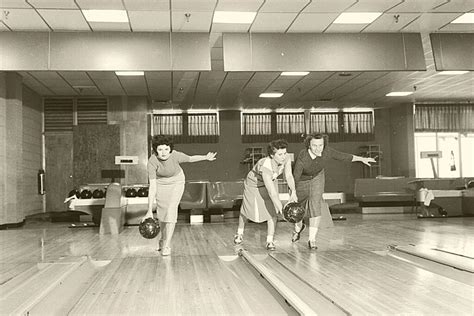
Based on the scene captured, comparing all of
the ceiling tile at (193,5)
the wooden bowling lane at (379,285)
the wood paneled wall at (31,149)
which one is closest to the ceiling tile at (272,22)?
the ceiling tile at (193,5)

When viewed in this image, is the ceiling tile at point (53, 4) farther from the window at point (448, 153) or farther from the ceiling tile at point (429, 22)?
the window at point (448, 153)

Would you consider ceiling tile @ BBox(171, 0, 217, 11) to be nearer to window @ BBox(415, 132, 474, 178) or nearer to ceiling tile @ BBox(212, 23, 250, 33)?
ceiling tile @ BBox(212, 23, 250, 33)

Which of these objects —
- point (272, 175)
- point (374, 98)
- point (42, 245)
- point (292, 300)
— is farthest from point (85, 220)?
point (292, 300)

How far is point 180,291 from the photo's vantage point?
13.4ft

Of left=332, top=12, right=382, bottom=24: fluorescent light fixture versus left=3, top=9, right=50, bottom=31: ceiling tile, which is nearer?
left=3, top=9, right=50, bottom=31: ceiling tile

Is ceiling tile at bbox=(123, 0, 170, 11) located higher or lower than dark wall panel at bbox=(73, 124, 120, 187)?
higher

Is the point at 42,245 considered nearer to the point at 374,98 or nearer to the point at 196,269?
the point at 196,269

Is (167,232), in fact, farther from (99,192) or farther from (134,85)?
(134,85)

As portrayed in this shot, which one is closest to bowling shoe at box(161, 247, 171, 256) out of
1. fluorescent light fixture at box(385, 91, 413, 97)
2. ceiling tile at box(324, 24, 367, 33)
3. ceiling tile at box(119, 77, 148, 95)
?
ceiling tile at box(324, 24, 367, 33)

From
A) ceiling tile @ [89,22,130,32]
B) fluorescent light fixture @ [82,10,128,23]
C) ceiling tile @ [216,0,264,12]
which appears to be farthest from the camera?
ceiling tile @ [89,22,130,32]

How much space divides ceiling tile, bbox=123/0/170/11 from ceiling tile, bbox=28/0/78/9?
755mm

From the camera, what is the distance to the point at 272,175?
6273mm

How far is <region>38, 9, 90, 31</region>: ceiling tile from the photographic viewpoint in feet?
26.4

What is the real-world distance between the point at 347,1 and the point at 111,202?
5228mm
